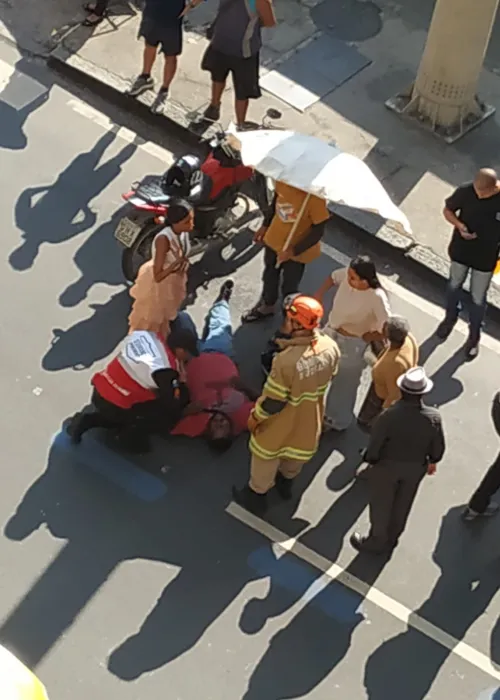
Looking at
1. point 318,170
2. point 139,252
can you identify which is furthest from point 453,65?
point 139,252

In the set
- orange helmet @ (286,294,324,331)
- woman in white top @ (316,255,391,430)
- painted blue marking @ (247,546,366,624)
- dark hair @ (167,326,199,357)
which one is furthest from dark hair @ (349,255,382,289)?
painted blue marking @ (247,546,366,624)

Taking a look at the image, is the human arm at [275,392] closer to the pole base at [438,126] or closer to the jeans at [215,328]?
the jeans at [215,328]

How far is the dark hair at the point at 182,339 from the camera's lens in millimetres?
8297

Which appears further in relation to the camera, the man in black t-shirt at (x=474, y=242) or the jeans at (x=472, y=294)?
the jeans at (x=472, y=294)

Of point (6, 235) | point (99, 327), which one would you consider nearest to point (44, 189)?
point (6, 235)

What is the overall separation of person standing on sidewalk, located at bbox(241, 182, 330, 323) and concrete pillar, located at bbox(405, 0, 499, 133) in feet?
9.94

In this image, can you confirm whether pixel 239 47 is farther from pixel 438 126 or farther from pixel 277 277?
pixel 277 277

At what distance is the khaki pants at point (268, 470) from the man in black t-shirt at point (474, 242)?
2.17 meters

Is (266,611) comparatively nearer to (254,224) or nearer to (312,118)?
(254,224)

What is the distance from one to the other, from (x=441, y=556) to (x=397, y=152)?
4629mm

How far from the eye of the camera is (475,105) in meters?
11.2

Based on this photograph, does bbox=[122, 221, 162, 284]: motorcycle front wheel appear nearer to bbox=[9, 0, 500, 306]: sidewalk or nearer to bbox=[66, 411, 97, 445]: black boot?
bbox=[66, 411, 97, 445]: black boot

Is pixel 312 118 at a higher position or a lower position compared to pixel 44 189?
higher

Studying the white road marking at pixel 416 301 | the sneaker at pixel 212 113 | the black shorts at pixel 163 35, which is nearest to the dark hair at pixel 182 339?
the white road marking at pixel 416 301
